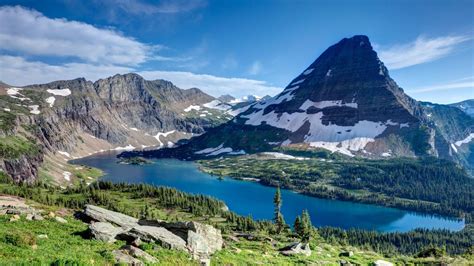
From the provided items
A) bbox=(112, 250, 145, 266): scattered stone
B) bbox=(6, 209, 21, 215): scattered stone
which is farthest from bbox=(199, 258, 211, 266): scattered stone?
bbox=(6, 209, 21, 215): scattered stone

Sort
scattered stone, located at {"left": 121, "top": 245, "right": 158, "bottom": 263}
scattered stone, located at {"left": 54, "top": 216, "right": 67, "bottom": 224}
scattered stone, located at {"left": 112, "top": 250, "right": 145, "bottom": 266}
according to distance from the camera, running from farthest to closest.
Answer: scattered stone, located at {"left": 54, "top": 216, "right": 67, "bottom": 224} → scattered stone, located at {"left": 121, "top": 245, "right": 158, "bottom": 263} → scattered stone, located at {"left": 112, "top": 250, "right": 145, "bottom": 266}

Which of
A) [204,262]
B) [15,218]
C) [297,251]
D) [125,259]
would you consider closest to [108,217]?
[15,218]

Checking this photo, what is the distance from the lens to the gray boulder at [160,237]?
32531 mm

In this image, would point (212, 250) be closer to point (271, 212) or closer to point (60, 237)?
point (60, 237)

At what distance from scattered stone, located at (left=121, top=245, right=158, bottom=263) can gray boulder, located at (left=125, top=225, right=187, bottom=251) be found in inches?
148

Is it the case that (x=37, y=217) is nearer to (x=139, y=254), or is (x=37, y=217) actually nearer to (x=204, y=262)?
(x=139, y=254)

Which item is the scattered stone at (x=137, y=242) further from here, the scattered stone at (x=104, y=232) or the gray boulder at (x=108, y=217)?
the gray boulder at (x=108, y=217)

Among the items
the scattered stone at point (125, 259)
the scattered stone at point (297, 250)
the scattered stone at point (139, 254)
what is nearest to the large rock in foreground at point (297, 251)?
the scattered stone at point (297, 250)

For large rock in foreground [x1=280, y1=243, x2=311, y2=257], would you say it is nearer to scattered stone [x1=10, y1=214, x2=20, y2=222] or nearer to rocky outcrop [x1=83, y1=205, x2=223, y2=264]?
rocky outcrop [x1=83, y1=205, x2=223, y2=264]

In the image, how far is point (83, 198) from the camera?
151 m

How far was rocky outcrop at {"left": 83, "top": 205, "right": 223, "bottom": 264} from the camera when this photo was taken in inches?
1276

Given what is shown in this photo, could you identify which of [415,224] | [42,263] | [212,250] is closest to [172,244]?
[212,250]

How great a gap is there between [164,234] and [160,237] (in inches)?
49.5

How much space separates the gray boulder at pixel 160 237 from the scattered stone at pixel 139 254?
148 inches
